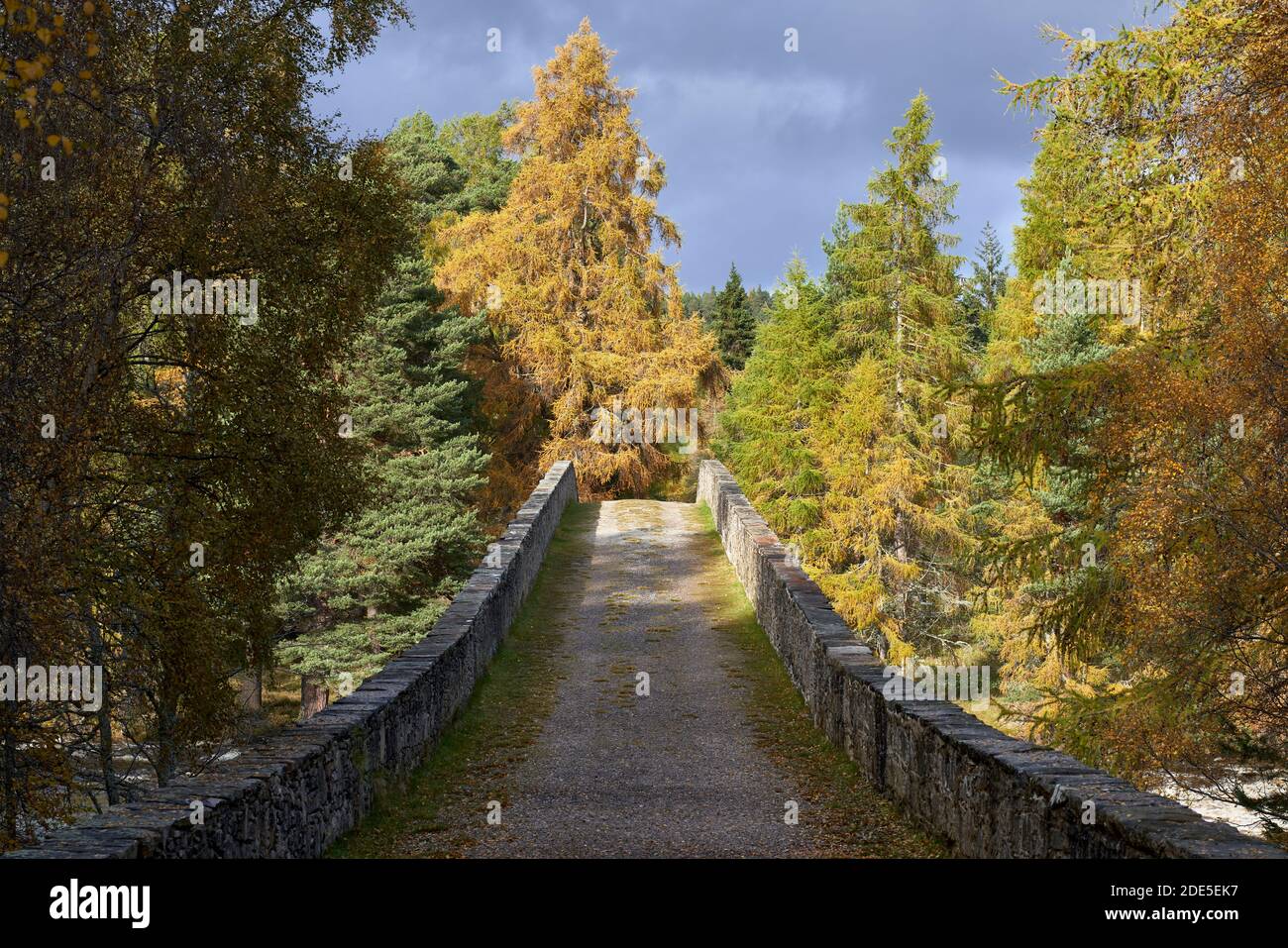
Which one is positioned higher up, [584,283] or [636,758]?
[584,283]

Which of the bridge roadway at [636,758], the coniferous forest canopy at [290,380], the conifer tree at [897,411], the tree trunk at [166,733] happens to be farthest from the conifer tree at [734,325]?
the tree trunk at [166,733]

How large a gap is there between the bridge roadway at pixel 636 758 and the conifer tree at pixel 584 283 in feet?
51.8

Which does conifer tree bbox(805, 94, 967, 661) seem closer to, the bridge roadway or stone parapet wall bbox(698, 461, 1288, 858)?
the bridge roadway

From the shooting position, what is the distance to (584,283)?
110 feet

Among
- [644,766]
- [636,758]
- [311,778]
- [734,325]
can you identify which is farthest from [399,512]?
[734,325]

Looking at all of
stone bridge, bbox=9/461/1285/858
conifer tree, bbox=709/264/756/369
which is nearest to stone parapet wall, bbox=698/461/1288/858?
stone bridge, bbox=9/461/1285/858

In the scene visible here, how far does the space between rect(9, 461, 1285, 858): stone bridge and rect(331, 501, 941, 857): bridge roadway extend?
3cm

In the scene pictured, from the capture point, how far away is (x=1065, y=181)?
15.6 metres

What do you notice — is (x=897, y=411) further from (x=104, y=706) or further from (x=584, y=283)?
(x=104, y=706)

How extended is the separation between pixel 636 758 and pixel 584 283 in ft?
83.3
